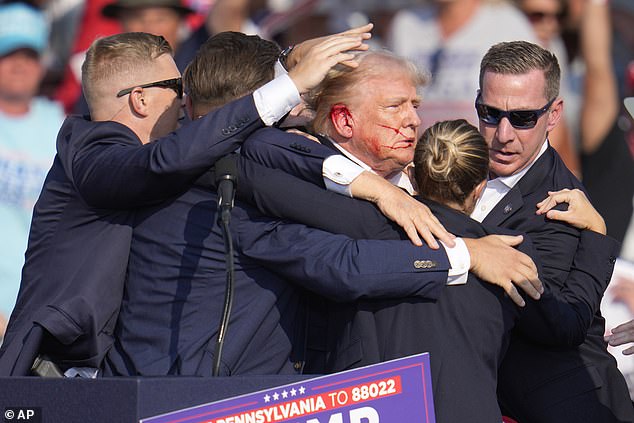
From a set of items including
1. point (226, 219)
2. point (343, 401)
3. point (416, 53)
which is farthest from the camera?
point (416, 53)

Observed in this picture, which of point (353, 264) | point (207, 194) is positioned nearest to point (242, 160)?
point (207, 194)

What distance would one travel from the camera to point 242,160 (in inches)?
137

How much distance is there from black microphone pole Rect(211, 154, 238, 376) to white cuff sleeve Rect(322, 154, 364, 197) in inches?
9.6

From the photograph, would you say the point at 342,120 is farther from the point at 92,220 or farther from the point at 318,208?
the point at 92,220

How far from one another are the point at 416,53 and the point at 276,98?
305 centimetres

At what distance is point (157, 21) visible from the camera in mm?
6887

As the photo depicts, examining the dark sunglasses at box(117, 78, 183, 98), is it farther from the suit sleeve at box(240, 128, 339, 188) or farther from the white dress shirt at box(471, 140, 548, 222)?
the white dress shirt at box(471, 140, 548, 222)

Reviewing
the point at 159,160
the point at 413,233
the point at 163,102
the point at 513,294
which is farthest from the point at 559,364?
the point at 163,102

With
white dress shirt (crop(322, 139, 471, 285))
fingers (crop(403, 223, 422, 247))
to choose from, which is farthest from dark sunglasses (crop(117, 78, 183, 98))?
fingers (crop(403, 223, 422, 247))

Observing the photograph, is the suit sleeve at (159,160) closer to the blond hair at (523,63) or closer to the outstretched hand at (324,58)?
the outstretched hand at (324,58)

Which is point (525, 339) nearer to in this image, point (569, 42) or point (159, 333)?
→ point (159, 333)

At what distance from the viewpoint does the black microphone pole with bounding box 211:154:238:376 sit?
3076 millimetres

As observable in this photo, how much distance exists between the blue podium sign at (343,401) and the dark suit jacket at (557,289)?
0.91 ft

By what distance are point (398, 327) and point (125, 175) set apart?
32.6 inches
